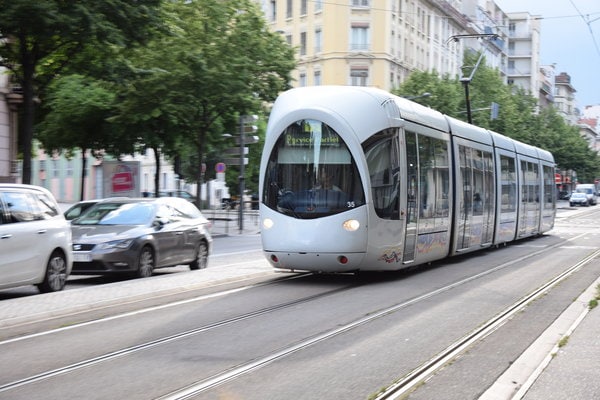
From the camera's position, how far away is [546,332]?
8977 millimetres

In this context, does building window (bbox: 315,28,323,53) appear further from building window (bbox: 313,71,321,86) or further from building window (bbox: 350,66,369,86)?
building window (bbox: 350,66,369,86)

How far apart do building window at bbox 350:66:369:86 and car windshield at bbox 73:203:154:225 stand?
55105 mm

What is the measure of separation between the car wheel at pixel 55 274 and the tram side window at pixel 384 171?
4901 mm

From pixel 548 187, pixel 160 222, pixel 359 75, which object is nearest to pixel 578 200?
pixel 359 75

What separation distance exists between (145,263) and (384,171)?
4.81m

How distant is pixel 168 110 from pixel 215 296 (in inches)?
757

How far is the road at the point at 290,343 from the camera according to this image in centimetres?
646

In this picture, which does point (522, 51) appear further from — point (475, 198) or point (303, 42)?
point (475, 198)

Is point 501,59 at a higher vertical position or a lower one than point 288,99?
higher

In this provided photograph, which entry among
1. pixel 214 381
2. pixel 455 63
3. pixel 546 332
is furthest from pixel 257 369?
pixel 455 63

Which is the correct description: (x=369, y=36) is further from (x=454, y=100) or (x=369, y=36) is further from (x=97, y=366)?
(x=97, y=366)

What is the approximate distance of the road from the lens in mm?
6461

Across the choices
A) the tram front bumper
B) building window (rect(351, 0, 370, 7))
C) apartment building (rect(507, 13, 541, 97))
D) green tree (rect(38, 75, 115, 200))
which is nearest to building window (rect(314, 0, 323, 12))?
building window (rect(351, 0, 370, 7))

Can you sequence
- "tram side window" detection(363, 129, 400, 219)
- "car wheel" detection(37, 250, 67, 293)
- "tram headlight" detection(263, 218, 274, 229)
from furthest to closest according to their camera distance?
"tram headlight" detection(263, 218, 274, 229) < "tram side window" detection(363, 129, 400, 219) < "car wheel" detection(37, 250, 67, 293)
